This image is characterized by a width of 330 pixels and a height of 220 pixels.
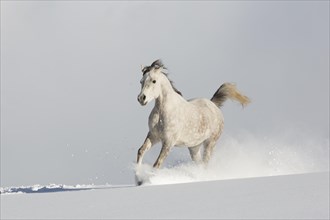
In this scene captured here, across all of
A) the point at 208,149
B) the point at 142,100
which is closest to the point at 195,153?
the point at 208,149

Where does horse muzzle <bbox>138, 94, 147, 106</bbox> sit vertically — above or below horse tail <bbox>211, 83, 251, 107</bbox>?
above

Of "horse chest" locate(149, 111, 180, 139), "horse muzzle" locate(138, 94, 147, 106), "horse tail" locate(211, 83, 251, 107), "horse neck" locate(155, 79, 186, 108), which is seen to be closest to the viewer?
"horse muzzle" locate(138, 94, 147, 106)

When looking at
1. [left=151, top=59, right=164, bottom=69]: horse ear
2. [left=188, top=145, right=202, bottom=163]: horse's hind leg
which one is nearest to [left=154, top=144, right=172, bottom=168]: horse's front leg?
[left=151, top=59, right=164, bottom=69]: horse ear

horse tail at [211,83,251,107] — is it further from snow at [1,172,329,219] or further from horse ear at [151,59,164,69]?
snow at [1,172,329,219]

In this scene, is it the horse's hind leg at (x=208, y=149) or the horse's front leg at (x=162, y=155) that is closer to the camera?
the horse's front leg at (x=162, y=155)

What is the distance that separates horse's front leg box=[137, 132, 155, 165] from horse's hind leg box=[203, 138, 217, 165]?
2.16 metres

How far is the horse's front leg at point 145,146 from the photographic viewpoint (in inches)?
368

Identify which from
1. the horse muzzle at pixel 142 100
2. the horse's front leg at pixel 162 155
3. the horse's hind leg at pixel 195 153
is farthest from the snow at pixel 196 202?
the horse's hind leg at pixel 195 153

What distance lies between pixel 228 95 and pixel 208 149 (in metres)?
1.77

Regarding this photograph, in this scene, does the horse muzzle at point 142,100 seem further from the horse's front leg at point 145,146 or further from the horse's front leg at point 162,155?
the horse's front leg at point 162,155

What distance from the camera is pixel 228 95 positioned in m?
12.8

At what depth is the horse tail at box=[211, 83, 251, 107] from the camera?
12.7 m

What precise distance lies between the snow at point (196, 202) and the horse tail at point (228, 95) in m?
6.00

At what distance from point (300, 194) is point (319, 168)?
8185 mm
